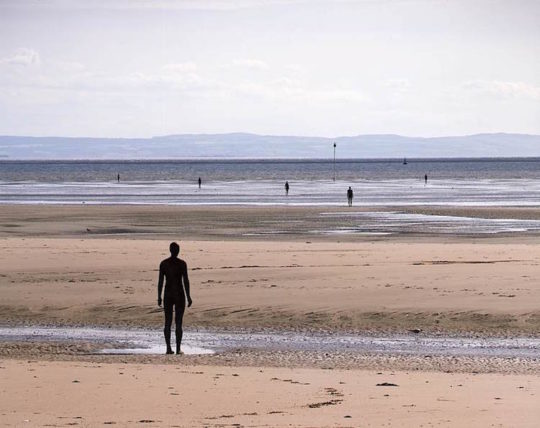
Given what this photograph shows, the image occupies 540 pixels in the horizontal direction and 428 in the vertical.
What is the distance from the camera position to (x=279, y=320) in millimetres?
19156

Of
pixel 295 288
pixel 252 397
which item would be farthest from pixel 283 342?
pixel 252 397

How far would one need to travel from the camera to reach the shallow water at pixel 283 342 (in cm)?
1636

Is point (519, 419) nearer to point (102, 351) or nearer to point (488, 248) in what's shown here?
point (102, 351)

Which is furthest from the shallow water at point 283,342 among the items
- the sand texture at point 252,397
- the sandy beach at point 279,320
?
the sand texture at point 252,397

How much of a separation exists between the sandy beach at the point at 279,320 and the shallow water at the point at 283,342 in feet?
1.86

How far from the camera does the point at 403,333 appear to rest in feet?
59.5

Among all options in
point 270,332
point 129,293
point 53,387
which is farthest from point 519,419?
point 129,293

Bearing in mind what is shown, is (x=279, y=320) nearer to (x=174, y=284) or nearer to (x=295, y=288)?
(x=295, y=288)

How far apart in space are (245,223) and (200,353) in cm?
2986

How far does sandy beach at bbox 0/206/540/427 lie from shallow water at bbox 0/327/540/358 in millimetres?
568

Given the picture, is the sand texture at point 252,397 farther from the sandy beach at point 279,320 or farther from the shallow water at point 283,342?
the shallow water at point 283,342

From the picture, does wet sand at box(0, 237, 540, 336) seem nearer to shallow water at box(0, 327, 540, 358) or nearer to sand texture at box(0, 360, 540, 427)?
shallow water at box(0, 327, 540, 358)

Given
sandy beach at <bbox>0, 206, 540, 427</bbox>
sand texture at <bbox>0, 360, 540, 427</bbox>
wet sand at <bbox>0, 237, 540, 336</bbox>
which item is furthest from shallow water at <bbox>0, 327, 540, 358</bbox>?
sand texture at <bbox>0, 360, 540, 427</bbox>

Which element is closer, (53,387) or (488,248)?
(53,387)
